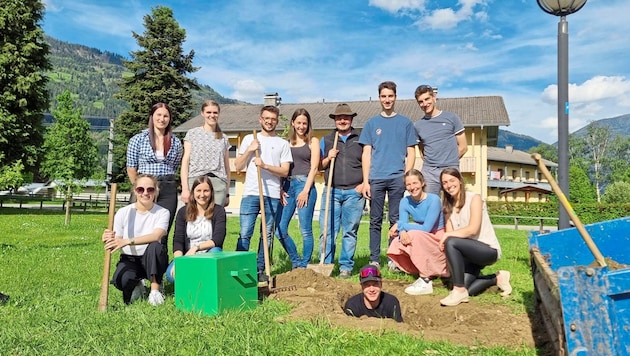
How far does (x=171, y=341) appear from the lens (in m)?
3.36

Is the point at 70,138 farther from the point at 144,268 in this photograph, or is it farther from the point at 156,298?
the point at 156,298

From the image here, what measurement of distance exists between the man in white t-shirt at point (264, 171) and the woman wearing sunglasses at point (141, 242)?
3.35 ft

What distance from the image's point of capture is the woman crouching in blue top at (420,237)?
5.15 meters

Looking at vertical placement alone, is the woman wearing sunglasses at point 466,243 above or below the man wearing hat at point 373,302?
above

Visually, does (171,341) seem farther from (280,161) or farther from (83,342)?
(280,161)

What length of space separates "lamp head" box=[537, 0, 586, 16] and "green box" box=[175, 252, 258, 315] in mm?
4323

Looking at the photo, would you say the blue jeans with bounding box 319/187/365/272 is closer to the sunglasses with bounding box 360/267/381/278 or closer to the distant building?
the sunglasses with bounding box 360/267/381/278

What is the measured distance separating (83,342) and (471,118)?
31.2 m

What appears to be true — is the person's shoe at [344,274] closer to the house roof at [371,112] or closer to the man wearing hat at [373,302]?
the man wearing hat at [373,302]

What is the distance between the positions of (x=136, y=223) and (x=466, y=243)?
315 cm

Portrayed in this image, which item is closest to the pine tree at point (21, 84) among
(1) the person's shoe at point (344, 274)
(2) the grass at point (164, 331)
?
(2) the grass at point (164, 331)

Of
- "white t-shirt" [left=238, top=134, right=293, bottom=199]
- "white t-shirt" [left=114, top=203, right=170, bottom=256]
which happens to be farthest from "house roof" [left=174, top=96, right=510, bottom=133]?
"white t-shirt" [left=114, top=203, right=170, bottom=256]

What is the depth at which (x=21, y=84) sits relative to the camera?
25.6 metres

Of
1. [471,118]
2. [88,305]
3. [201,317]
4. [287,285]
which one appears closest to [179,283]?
[201,317]
